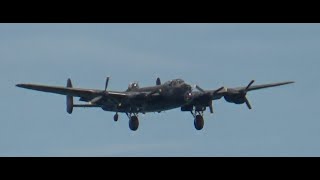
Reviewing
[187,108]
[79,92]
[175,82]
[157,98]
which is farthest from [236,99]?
[79,92]

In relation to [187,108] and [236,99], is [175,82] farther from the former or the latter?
[236,99]

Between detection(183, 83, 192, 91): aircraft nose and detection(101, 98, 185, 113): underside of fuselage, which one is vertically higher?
detection(183, 83, 192, 91): aircraft nose

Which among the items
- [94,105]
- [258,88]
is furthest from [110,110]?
[258,88]

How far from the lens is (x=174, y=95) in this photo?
75750mm

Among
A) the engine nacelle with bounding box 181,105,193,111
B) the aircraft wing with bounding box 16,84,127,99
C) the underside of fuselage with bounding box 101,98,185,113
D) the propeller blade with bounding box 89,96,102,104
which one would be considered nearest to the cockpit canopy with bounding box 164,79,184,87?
the underside of fuselage with bounding box 101,98,185,113

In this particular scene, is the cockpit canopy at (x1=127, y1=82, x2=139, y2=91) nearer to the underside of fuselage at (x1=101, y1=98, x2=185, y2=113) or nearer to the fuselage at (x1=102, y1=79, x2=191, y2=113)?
the fuselage at (x1=102, y1=79, x2=191, y2=113)

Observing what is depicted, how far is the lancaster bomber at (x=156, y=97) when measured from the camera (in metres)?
76.2

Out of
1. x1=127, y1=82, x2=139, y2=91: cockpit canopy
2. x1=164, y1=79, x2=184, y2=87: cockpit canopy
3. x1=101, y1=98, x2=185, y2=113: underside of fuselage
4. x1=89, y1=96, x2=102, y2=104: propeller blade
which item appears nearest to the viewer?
x1=101, y1=98, x2=185, y2=113: underside of fuselage

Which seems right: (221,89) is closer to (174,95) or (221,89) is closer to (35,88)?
(174,95)

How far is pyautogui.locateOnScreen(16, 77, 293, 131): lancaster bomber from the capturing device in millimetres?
76250

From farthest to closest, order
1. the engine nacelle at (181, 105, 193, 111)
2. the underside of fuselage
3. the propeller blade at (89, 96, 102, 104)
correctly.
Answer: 1. the engine nacelle at (181, 105, 193, 111)
2. the propeller blade at (89, 96, 102, 104)
3. the underside of fuselage

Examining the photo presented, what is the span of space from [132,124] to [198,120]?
7034 mm

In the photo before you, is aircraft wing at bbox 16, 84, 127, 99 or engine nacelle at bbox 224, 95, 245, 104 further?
engine nacelle at bbox 224, 95, 245, 104

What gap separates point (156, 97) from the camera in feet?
253
